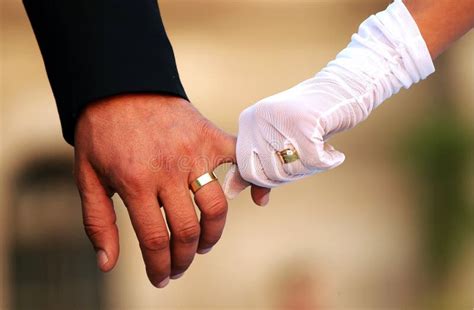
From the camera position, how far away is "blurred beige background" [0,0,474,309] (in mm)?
7816

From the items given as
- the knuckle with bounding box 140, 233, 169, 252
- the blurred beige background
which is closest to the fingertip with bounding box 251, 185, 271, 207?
the knuckle with bounding box 140, 233, 169, 252

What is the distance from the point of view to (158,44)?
2129mm

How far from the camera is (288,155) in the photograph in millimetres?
2033

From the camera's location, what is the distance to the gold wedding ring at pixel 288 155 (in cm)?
203

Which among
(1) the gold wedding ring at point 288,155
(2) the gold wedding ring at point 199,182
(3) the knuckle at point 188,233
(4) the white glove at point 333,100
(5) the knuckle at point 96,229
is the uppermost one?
(4) the white glove at point 333,100

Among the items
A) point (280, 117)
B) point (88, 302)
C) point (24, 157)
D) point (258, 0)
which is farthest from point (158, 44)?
point (258, 0)

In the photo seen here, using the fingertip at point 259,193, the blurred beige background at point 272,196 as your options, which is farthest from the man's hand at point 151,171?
the blurred beige background at point 272,196

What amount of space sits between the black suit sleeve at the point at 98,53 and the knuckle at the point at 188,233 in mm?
316

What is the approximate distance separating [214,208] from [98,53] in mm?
453

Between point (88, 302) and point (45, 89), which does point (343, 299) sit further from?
point (45, 89)

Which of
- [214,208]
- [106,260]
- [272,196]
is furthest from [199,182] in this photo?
[272,196]

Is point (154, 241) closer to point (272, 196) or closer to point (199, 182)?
point (199, 182)

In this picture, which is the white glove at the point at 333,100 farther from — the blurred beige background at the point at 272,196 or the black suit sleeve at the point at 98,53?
the blurred beige background at the point at 272,196

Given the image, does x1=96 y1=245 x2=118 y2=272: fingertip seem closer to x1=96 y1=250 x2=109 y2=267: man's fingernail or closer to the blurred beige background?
x1=96 y1=250 x2=109 y2=267: man's fingernail
